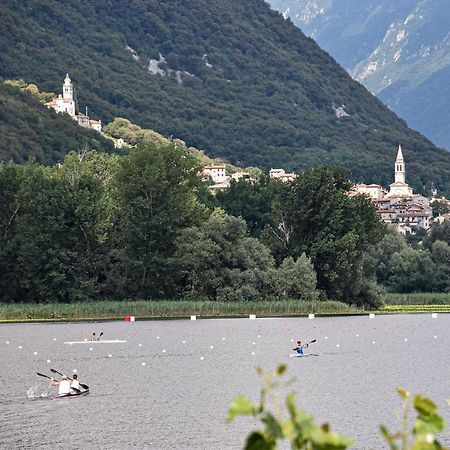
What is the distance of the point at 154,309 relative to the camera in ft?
398

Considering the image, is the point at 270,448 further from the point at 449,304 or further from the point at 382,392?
the point at 449,304

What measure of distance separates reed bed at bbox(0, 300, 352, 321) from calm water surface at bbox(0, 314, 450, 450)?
1.12m

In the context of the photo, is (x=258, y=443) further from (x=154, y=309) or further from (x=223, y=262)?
(x=223, y=262)

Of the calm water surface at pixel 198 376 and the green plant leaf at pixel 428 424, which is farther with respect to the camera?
the calm water surface at pixel 198 376

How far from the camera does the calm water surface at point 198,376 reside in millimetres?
51594

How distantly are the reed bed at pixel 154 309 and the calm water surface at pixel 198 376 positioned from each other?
112cm

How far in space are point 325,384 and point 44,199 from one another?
202 feet

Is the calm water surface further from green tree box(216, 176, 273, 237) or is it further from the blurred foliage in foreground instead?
green tree box(216, 176, 273, 237)

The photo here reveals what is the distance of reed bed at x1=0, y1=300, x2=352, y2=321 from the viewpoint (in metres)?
119

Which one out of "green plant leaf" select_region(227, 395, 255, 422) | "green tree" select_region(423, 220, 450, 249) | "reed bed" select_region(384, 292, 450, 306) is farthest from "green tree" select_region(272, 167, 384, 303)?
"green plant leaf" select_region(227, 395, 255, 422)

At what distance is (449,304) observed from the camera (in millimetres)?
149250

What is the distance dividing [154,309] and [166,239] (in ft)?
40.7

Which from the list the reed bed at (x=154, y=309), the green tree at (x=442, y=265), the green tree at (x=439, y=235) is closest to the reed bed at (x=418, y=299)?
the green tree at (x=442, y=265)

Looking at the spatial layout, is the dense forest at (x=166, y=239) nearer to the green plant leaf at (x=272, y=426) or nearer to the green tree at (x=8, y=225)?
the green tree at (x=8, y=225)
